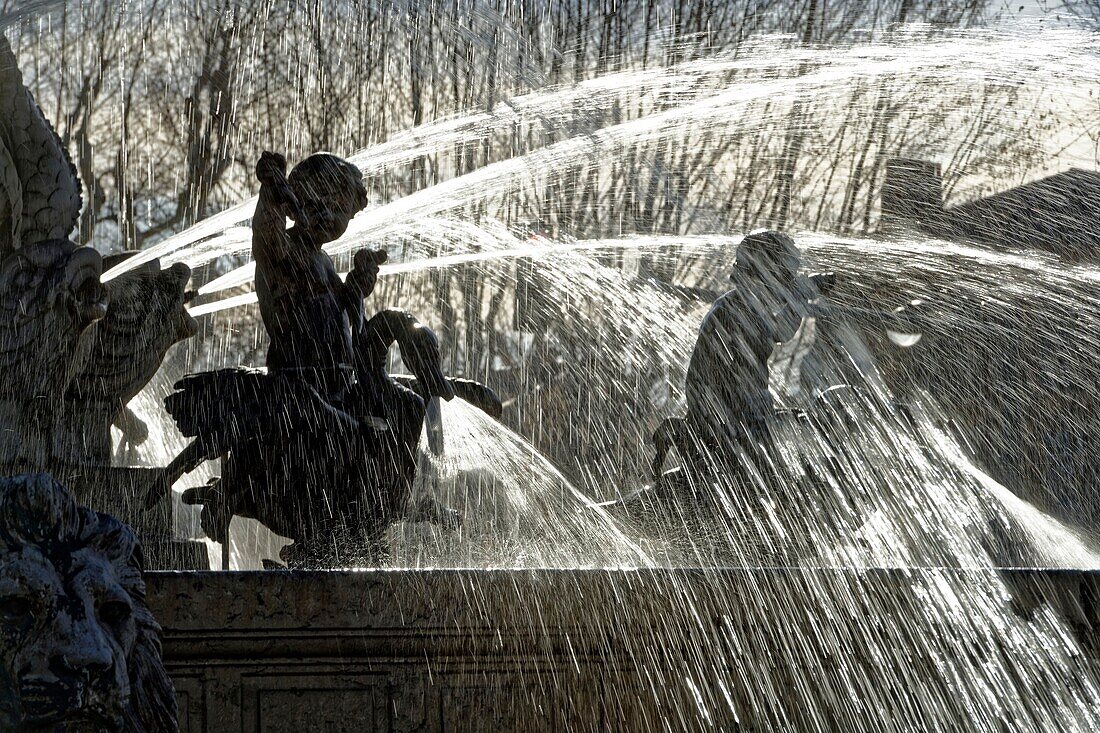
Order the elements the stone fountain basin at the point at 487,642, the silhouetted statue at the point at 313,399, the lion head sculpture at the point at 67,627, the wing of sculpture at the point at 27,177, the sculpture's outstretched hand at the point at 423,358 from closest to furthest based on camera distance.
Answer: the lion head sculpture at the point at 67,627, the stone fountain basin at the point at 487,642, the silhouetted statue at the point at 313,399, the sculpture's outstretched hand at the point at 423,358, the wing of sculpture at the point at 27,177

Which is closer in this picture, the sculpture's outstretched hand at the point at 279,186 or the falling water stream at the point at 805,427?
the falling water stream at the point at 805,427

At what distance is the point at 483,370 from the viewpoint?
803 inches

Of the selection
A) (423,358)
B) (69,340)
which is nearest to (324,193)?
(423,358)

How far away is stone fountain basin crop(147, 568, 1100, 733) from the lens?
152 inches

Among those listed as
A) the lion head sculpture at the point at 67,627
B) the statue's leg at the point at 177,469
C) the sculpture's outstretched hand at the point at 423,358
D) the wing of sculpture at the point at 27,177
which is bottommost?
the statue's leg at the point at 177,469

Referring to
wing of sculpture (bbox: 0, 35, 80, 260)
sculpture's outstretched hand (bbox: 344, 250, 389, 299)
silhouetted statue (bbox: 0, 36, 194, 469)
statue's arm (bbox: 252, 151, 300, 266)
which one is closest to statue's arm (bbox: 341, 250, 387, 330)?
sculpture's outstretched hand (bbox: 344, 250, 389, 299)

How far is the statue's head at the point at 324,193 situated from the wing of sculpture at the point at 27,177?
145cm

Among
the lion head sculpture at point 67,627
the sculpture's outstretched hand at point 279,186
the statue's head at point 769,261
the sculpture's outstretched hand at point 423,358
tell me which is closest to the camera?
the lion head sculpture at point 67,627

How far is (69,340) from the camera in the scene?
552cm

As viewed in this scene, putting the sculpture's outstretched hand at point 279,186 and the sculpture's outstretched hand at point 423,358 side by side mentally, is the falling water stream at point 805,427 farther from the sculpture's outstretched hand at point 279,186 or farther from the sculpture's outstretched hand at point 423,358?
the sculpture's outstretched hand at point 279,186

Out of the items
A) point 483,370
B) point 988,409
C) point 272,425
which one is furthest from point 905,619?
point 483,370

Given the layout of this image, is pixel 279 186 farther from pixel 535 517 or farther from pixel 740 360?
pixel 535 517

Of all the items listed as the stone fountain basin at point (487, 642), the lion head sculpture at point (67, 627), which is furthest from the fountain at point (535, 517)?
the lion head sculpture at point (67, 627)

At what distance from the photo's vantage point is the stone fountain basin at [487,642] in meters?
3.87
